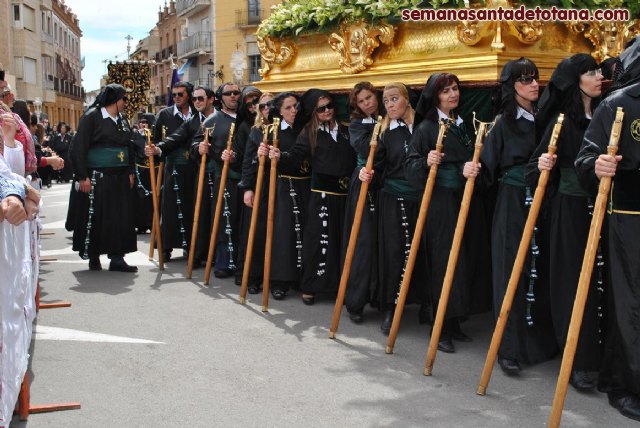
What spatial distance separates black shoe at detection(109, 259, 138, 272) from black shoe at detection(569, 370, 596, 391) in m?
5.40

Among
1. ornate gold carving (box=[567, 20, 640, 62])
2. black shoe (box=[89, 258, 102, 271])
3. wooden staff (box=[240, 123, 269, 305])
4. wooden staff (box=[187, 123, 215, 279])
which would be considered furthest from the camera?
black shoe (box=[89, 258, 102, 271])

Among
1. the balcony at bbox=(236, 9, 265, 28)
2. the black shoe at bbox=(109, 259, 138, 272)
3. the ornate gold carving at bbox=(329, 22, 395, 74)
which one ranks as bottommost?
the black shoe at bbox=(109, 259, 138, 272)

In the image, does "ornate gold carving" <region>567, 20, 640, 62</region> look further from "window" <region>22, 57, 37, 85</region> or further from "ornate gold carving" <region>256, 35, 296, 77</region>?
"window" <region>22, 57, 37, 85</region>

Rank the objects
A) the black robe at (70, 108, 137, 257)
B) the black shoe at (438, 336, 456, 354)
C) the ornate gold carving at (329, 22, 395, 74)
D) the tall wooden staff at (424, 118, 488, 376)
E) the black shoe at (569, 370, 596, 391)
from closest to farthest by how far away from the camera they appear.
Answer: the black shoe at (569, 370, 596, 391) < the tall wooden staff at (424, 118, 488, 376) < the black shoe at (438, 336, 456, 354) < the ornate gold carving at (329, 22, 395, 74) < the black robe at (70, 108, 137, 257)

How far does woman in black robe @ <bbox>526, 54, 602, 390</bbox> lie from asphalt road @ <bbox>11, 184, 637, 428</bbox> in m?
0.32

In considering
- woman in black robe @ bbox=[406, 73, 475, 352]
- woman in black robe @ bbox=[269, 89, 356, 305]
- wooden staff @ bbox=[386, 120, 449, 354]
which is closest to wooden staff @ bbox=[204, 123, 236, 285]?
woman in black robe @ bbox=[269, 89, 356, 305]

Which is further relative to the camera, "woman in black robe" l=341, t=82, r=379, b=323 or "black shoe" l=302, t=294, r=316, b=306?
"black shoe" l=302, t=294, r=316, b=306

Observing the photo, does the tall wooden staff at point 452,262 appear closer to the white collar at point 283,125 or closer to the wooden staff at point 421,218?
the wooden staff at point 421,218

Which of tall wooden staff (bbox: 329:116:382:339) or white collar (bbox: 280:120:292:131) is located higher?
white collar (bbox: 280:120:292:131)

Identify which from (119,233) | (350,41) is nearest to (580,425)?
(350,41)

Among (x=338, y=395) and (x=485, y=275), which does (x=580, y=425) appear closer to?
(x=338, y=395)

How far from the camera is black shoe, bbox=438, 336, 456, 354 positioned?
18.3 ft

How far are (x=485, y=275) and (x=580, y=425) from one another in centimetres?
178

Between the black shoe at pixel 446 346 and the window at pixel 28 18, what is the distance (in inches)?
1570
